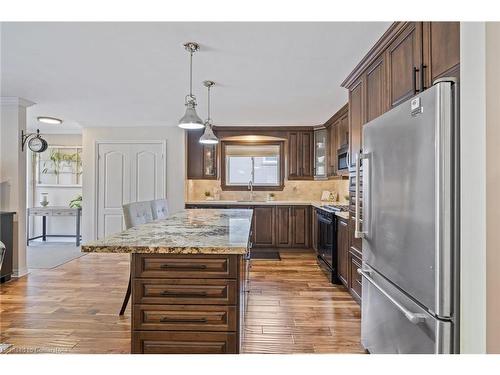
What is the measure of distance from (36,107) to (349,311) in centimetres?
502

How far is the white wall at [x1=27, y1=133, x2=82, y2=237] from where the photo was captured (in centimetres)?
696

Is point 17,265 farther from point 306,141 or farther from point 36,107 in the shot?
point 306,141

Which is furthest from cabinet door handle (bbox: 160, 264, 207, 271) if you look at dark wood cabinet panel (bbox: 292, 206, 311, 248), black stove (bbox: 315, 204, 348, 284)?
dark wood cabinet panel (bbox: 292, 206, 311, 248)

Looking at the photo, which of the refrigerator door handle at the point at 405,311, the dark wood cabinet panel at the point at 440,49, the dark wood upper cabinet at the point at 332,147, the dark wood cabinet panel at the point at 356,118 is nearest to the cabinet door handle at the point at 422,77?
the dark wood cabinet panel at the point at 440,49

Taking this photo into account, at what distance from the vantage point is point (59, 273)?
13.8 ft

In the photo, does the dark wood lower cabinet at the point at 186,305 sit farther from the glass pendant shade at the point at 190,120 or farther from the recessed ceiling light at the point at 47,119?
the recessed ceiling light at the point at 47,119

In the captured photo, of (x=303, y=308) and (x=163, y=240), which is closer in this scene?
(x=163, y=240)

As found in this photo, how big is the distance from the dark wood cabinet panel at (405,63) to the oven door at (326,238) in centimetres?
197

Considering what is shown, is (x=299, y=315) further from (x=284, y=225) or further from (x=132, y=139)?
(x=132, y=139)

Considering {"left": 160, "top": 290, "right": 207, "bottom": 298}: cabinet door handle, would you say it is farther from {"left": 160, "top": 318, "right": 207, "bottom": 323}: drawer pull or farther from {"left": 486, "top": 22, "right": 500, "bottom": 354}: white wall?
{"left": 486, "top": 22, "right": 500, "bottom": 354}: white wall

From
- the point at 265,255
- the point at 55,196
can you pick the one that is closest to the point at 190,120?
the point at 265,255

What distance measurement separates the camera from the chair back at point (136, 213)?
2754mm
